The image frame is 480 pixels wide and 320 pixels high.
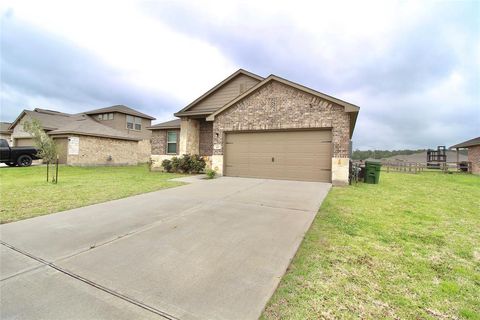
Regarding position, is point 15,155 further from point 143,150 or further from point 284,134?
point 284,134

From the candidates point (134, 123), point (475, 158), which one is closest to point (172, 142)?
point (134, 123)

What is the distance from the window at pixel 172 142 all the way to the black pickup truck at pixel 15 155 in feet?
33.3

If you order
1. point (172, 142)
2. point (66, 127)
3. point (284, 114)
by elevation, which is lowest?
point (172, 142)

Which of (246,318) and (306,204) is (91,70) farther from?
(246,318)

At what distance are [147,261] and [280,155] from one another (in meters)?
8.83

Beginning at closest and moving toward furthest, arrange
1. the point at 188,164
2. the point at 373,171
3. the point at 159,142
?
the point at 373,171, the point at 188,164, the point at 159,142

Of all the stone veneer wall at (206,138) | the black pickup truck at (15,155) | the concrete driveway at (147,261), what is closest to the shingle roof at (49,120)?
the black pickup truck at (15,155)

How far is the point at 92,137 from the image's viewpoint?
19.1 metres

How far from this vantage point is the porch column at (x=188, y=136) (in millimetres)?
14664

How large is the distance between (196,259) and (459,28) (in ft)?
52.3

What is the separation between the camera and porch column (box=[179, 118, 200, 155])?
48.1 feet

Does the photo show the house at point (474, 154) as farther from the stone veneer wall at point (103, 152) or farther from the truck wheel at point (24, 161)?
the truck wheel at point (24, 161)

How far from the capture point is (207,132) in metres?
15.4

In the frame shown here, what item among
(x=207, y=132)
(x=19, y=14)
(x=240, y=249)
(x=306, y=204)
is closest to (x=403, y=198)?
(x=306, y=204)
